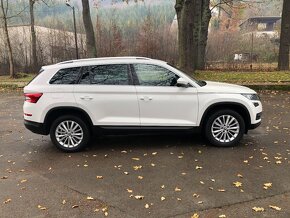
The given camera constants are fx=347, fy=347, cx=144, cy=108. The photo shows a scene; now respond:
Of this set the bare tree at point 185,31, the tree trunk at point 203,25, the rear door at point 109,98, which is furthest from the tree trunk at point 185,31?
the rear door at point 109,98

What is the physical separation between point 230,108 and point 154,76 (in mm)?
1613

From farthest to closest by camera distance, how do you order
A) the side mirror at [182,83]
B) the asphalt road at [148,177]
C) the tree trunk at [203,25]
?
the tree trunk at [203,25] < the side mirror at [182,83] < the asphalt road at [148,177]

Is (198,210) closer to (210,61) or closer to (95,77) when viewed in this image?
(95,77)

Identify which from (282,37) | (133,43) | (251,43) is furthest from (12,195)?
(251,43)

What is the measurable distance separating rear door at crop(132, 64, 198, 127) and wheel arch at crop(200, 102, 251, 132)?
8.0 inches

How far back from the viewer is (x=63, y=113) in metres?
6.76

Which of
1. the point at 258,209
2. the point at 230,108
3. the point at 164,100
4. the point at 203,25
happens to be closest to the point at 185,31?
the point at 203,25

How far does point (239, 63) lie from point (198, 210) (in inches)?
882

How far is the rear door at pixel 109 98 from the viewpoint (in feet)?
21.6

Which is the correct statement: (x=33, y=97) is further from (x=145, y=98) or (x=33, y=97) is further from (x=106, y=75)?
(x=145, y=98)

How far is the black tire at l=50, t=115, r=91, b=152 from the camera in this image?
6688mm

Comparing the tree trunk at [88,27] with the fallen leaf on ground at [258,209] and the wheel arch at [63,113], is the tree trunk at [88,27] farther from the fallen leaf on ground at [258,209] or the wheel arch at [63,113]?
the fallen leaf on ground at [258,209]

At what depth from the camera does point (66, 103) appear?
659 centimetres

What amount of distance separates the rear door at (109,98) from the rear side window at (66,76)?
0.14m
